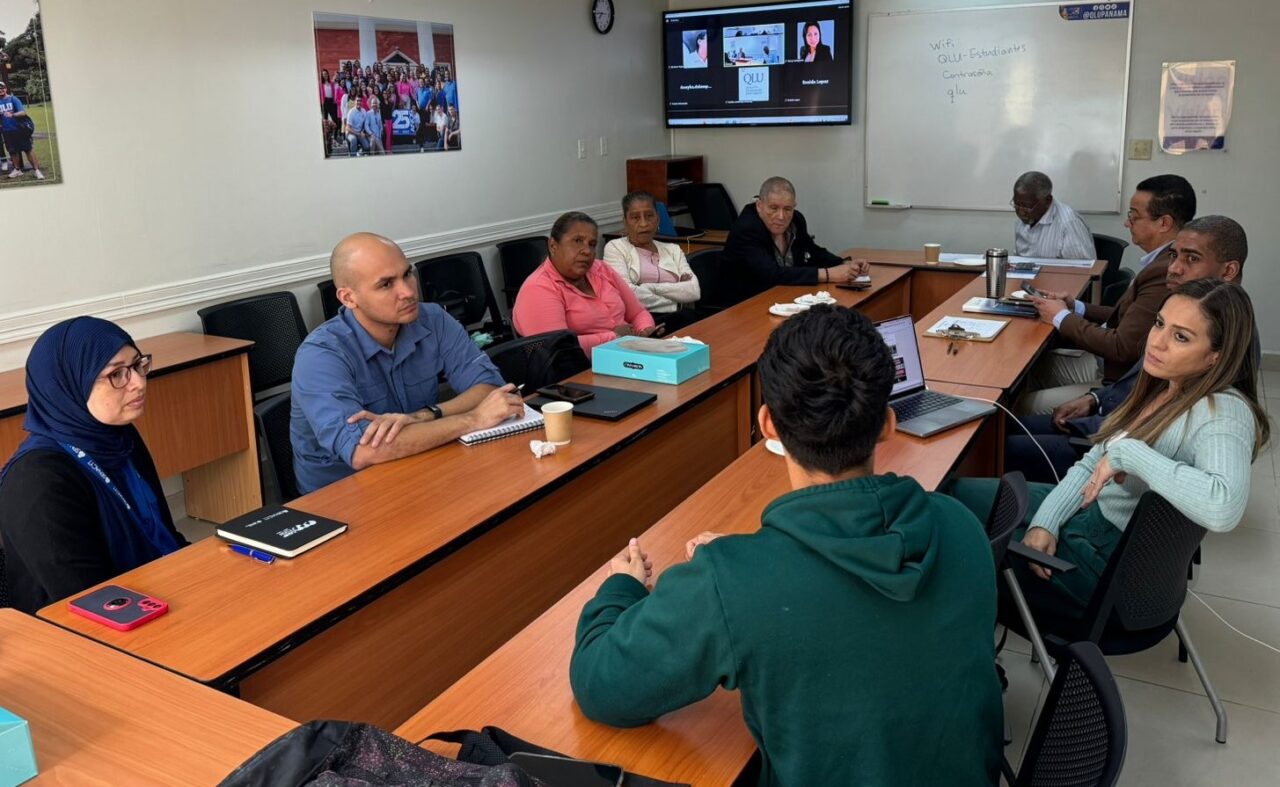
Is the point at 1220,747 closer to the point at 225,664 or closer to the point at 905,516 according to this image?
the point at 905,516

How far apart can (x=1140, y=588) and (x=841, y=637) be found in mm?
1269

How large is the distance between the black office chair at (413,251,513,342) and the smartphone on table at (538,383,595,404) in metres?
2.33

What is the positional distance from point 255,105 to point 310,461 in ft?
8.41

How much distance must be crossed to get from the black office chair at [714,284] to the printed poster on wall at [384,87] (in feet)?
5.48

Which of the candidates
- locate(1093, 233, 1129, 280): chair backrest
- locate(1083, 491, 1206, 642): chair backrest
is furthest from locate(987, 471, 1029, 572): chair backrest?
locate(1093, 233, 1129, 280): chair backrest

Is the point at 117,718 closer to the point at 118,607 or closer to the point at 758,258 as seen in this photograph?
the point at 118,607

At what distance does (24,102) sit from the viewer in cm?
378

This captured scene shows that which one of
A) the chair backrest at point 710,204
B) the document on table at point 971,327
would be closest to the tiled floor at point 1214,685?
the document on table at point 971,327

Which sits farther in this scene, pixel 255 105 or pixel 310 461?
pixel 255 105

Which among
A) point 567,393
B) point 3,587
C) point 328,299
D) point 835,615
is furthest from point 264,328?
point 835,615

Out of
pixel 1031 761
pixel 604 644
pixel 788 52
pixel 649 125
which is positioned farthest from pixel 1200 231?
pixel 649 125

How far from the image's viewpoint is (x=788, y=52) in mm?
7160

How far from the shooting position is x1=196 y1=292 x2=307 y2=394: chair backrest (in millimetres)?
4422

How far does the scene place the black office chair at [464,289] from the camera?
5.44m
